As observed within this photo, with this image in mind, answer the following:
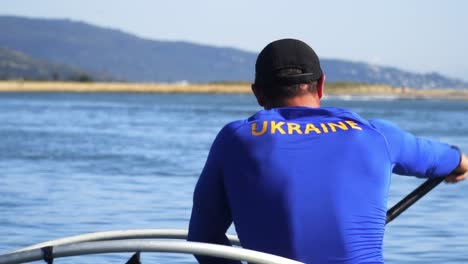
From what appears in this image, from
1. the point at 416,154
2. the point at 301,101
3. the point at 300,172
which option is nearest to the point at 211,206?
the point at 300,172

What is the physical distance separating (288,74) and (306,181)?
44 centimetres

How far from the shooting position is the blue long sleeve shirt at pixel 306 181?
5.18 m

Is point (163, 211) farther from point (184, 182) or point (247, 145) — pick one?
point (247, 145)

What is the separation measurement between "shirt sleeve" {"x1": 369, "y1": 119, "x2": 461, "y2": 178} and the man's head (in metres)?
0.29

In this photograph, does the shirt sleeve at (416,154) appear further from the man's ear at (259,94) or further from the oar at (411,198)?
the man's ear at (259,94)

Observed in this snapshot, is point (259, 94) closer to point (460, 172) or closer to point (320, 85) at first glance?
point (320, 85)

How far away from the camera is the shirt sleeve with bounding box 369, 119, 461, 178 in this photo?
5.35 metres

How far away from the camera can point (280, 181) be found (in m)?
5.19

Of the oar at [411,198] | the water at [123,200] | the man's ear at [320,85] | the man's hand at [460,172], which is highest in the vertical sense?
the man's ear at [320,85]

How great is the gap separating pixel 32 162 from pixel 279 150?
29.5m

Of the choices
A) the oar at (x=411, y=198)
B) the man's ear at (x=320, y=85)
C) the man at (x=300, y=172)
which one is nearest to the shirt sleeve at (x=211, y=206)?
the man at (x=300, y=172)

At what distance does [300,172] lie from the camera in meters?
5.19

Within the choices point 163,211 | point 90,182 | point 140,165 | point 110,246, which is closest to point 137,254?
Result: point 110,246

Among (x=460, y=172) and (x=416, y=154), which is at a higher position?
(x=416, y=154)
